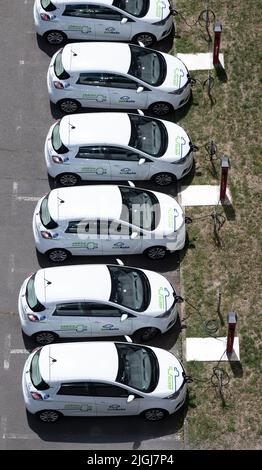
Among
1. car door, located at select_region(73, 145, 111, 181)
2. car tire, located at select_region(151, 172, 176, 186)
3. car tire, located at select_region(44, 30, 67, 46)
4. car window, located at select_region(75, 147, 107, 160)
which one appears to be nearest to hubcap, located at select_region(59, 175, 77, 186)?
car door, located at select_region(73, 145, 111, 181)

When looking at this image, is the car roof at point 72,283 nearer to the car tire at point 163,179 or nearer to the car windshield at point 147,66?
the car tire at point 163,179

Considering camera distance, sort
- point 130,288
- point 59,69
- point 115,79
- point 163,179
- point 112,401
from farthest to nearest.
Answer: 1. point 59,69
2. point 115,79
3. point 163,179
4. point 130,288
5. point 112,401

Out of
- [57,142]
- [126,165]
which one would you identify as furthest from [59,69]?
[126,165]

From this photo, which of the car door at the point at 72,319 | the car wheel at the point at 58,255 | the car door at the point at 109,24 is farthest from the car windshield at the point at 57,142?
the car door at the point at 72,319

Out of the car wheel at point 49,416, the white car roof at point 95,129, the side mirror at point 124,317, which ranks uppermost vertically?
the white car roof at point 95,129

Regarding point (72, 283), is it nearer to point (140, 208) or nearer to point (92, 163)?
point (140, 208)

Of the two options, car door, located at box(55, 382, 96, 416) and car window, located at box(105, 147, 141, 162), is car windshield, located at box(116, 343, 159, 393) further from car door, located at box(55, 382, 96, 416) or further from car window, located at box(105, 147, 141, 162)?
car window, located at box(105, 147, 141, 162)
